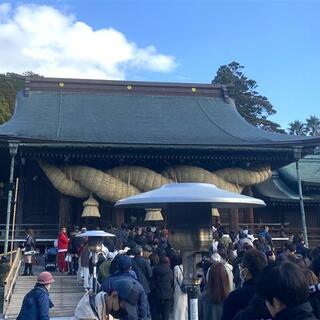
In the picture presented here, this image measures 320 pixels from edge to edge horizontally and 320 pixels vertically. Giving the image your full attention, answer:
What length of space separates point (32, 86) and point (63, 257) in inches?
460

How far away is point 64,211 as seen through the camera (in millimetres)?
17016

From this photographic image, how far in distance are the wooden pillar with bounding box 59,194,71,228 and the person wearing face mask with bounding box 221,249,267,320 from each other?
14020mm

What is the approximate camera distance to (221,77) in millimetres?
52844

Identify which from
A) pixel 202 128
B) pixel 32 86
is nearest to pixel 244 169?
pixel 202 128

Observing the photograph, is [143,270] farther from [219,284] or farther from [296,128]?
[296,128]

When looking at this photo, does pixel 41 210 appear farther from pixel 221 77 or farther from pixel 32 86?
pixel 221 77

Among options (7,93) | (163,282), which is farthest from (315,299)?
(7,93)

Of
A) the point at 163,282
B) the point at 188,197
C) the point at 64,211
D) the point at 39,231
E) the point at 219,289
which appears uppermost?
the point at 64,211

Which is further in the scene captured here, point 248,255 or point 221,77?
point 221,77

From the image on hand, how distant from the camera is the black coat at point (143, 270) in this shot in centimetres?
721

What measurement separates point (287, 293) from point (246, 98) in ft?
173

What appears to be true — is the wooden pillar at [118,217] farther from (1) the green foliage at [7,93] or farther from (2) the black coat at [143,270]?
(1) the green foliage at [7,93]

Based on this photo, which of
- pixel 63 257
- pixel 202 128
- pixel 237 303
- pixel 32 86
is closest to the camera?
Answer: pixel 237 303

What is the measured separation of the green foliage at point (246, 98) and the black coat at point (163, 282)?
45971 millimetres
